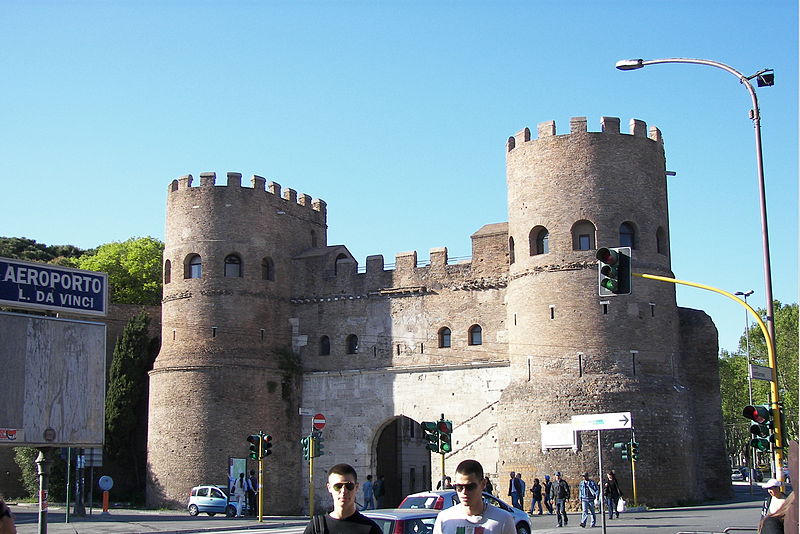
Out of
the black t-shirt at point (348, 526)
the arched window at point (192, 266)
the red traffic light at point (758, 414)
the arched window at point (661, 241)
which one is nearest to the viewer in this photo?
the black t-shirt at point (348, 526)

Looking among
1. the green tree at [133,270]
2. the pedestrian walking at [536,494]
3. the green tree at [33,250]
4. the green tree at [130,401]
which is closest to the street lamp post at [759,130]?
the pedestrian walking at [536,494]

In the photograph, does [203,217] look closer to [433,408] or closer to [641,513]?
[433,408]

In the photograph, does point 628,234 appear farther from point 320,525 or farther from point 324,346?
point 320,525

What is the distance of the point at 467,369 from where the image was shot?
37.9 meters

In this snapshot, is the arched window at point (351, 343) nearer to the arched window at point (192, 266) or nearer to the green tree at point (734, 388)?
the arched window at point (192, 266)

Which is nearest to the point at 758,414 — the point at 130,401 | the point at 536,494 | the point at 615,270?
the point at 615,270

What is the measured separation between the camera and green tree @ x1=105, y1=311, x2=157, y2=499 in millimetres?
42031

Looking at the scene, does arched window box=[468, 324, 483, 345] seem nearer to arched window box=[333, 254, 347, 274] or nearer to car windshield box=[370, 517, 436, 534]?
→ arched window box=[333, 254, 347, 274]

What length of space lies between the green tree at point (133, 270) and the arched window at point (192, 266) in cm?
1418

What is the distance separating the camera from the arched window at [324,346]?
40.9 meters

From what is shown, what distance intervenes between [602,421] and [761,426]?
1281 cm

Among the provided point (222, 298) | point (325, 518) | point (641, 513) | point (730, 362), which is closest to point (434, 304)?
point (222, 298)

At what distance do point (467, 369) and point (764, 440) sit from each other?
19.7 metres

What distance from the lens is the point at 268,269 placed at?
1628 inches
